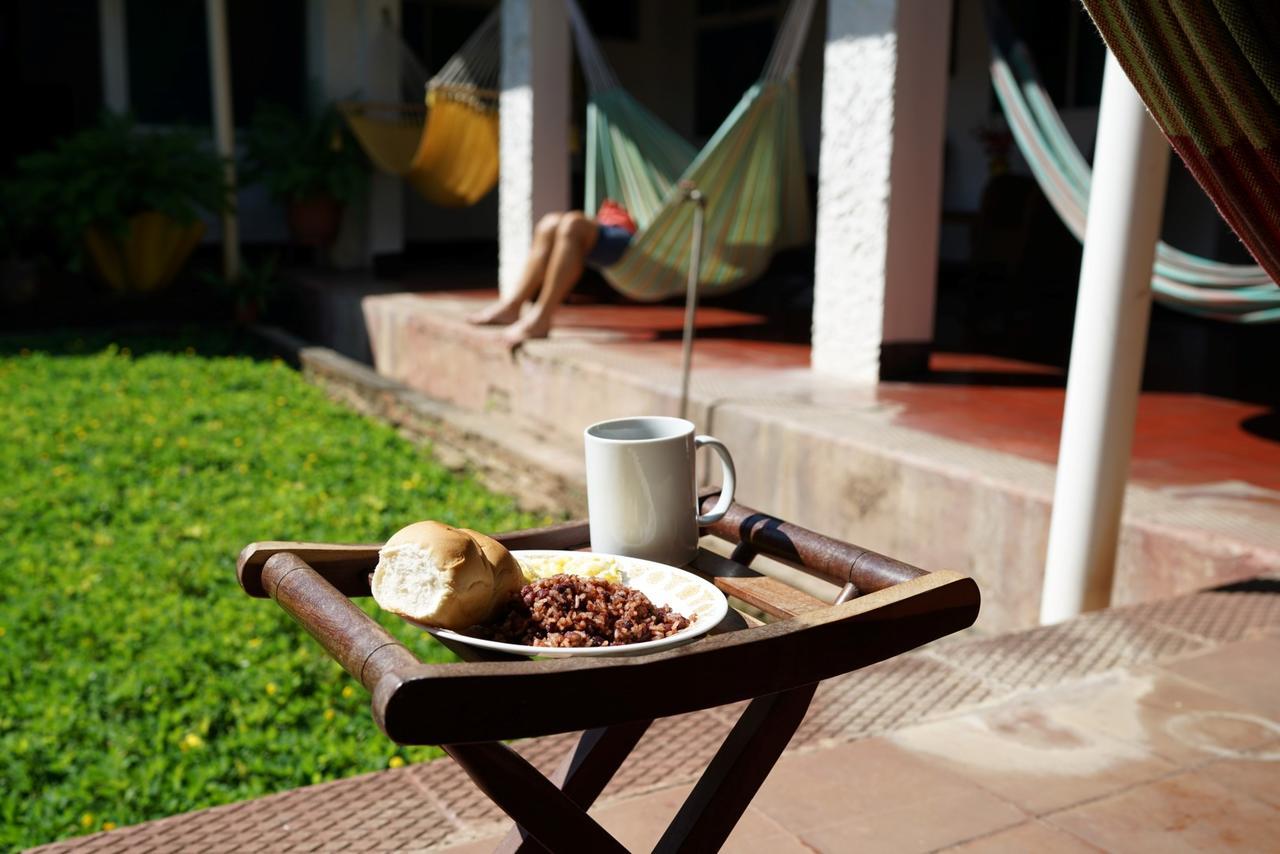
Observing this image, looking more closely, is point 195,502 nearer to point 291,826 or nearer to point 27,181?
point 291,826

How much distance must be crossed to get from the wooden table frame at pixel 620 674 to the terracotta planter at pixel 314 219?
24.7 feet

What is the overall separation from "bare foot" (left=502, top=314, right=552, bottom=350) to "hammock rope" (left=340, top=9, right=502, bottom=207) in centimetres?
233

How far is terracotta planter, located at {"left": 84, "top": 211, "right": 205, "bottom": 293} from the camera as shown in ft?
25.2

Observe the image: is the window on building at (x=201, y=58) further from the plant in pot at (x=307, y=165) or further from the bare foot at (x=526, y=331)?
the bare foot at (x=526, y=331)

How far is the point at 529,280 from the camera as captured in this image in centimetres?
574

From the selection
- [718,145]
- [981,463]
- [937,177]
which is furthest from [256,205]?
[981,463]

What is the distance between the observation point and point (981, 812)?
172 centimetres

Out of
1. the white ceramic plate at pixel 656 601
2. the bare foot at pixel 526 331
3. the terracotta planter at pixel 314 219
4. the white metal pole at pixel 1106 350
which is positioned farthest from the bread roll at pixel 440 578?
the terracotta planter at pixel 314 219

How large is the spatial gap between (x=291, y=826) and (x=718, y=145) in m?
3.80

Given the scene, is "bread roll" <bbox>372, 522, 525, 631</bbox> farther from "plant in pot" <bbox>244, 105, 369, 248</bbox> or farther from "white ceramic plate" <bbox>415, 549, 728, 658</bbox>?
"plant in pot" <bbox>244, 105, 369, 248</bbox>

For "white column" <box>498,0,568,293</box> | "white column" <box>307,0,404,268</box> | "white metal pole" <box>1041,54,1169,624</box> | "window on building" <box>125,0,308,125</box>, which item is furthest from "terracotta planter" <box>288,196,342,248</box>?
"white metal pole" <box>1041,54,1169,624</box>

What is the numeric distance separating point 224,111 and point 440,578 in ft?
25.3

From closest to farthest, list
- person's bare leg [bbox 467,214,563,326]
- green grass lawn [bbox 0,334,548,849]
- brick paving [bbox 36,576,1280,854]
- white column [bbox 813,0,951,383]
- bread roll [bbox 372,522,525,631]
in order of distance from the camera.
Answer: bread roll [bbox 372,522,525,631], brick paving [bbox 36,576,1280,854], green grass lawn [bbox 0,334,548,849], white column [bbox 813,0,951,383], person's bare leg [bbox 467,214,563,326]

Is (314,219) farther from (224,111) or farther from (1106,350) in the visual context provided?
(1106,350)
